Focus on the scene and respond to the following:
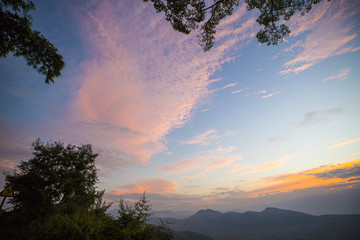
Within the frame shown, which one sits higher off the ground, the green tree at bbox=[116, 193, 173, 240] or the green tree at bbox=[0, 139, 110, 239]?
the green tree at bbox=[0, 139, 110, 239]

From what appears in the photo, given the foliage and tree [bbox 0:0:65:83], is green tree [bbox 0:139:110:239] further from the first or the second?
tree [bbox 0:0:65:83]

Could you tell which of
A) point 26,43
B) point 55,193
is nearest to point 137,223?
point 26,43

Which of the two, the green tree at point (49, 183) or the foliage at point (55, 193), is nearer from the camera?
the foliage at point (55, 193)

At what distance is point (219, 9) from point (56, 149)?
33113 millimetres

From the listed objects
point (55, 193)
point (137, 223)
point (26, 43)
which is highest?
point (26, 43)

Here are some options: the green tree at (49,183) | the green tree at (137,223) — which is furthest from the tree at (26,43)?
the green tree at (49,183)

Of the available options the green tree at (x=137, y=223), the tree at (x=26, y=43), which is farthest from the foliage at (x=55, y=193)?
the tree at (x=26, y=43)

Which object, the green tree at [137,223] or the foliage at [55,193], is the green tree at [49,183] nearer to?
the foliage at [55,193]

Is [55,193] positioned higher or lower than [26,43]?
lower

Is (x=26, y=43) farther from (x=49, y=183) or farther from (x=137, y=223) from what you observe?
(x=49, y=183)

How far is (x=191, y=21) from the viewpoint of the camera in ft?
33.4

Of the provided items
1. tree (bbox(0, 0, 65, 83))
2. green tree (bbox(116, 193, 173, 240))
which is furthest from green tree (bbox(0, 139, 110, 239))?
tree (bbox(0, 0, 65, 83))

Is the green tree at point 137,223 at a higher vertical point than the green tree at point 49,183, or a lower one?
lower

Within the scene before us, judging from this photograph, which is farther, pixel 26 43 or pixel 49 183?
pixel 49 183
